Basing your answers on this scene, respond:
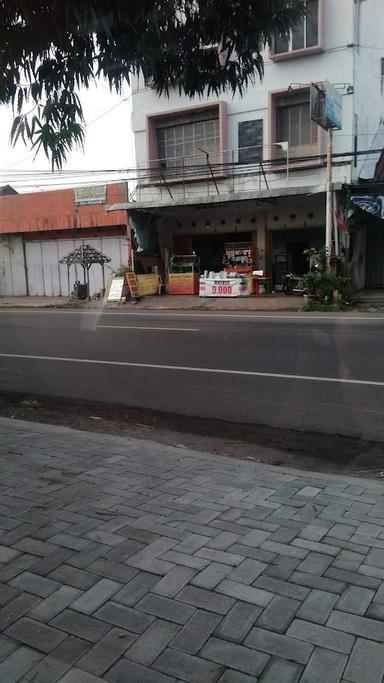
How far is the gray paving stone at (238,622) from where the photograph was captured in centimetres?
233

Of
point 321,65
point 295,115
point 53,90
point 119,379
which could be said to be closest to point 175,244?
point 295,115

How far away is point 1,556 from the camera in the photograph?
9.83ft

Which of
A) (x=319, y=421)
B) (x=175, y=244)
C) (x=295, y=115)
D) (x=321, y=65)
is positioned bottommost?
(x=319, y=421)

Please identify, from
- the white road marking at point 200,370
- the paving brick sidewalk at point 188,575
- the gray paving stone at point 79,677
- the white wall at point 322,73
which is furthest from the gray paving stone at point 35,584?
the white wall at point 322,73

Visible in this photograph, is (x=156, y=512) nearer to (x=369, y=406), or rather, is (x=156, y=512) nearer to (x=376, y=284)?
(x=369, y=406)

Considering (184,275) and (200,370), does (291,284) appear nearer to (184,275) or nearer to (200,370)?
(184,275)

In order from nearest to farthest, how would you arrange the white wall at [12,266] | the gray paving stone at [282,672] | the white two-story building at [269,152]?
1. the gray paving stone at [282,672]
2. the white two-story building at [269,152]
3. the white wall at [12,266]

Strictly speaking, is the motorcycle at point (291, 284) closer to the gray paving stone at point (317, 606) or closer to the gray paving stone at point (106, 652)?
the gray paving stone at point (317, 606)

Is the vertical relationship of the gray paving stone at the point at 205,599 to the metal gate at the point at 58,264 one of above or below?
below

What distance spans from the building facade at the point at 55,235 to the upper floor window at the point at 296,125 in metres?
7.45

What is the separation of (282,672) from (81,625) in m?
0.86

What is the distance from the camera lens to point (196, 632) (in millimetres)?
2354

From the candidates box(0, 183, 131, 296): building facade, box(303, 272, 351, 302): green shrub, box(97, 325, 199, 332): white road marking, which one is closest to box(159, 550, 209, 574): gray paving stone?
box(97, 325, 199, 332): white road marking

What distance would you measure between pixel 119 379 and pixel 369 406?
11.8 ft
